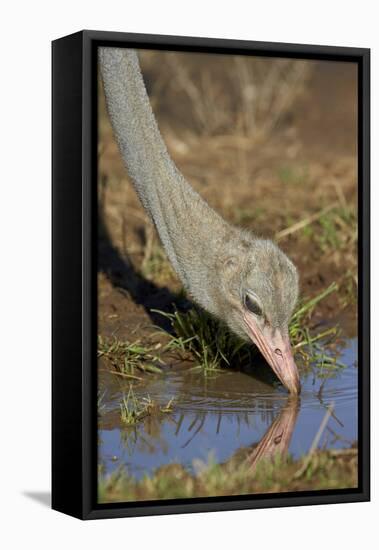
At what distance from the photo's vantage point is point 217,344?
9.80 metres

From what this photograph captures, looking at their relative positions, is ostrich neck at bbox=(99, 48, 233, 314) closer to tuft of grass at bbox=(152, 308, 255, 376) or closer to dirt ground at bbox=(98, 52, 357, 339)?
tuft of grass at bbox=(152, 308, 255, 376)

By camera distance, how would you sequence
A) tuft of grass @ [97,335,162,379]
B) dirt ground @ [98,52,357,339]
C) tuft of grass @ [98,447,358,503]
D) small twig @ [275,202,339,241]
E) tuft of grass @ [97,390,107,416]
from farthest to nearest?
1. small twig @ [275,202,339,241]
2. dirt ground @ [98,52,357,339]
3. tuft of grass @ [97,335,162,379]
4. tuft of grass @ [97,390,107,416]
5. tuft of grass @ [98,447,358,503]

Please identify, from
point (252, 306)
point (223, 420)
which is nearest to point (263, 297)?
point (252, 306)

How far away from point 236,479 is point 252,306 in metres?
1.00

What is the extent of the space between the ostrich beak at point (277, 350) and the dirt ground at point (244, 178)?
61.6 inches

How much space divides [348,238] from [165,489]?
14.2 ft

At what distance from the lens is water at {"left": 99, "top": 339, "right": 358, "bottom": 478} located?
833 centimetres

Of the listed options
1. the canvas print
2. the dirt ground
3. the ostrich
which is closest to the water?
the canvas print

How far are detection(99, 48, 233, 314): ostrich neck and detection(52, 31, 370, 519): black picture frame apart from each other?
1025 mm

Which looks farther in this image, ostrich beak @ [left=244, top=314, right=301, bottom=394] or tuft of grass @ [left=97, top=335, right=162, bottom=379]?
tuft of grass @ [left=97, top=335, right=162, bottom=379]

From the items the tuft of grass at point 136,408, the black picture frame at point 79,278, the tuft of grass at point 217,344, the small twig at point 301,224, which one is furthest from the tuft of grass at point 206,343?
the small twig at point 301,224

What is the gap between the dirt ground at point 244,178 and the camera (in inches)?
434

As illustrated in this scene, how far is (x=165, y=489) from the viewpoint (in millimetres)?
7895

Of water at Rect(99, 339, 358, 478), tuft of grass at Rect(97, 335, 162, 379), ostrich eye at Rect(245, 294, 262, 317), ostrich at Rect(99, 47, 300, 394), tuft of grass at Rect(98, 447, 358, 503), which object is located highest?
ostrich at Rect(99, 47, 300, 394)
